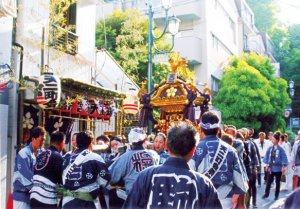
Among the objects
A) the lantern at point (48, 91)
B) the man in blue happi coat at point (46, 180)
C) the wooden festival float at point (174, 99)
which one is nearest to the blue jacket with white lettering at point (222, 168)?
the man in blue happi coat at point (46, 180)

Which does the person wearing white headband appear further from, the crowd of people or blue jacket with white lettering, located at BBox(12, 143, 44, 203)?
blue jacket with white lettering, located at BBox(12, 143, 44, 203)

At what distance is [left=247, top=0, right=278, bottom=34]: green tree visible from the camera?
173ft

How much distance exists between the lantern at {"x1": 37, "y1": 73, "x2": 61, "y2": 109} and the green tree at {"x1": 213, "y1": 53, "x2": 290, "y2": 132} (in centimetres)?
1901

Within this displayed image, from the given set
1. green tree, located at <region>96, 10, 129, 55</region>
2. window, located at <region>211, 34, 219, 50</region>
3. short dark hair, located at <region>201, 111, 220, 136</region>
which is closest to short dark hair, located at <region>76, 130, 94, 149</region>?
short dark hair, located at <region>201, 111, 220, 136</region>

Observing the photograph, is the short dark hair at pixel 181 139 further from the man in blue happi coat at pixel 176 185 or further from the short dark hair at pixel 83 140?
the short dark hair at pixel 83 140

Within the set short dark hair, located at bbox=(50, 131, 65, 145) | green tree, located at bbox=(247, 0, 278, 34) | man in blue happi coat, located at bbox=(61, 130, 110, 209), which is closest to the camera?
man in blue happi coat, located at bbox=(61, 130, 110, 209)

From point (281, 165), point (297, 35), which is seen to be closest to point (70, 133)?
point (281, 165)

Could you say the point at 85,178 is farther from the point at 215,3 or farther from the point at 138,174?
the point at 215,3

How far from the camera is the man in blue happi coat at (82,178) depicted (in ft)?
17.2

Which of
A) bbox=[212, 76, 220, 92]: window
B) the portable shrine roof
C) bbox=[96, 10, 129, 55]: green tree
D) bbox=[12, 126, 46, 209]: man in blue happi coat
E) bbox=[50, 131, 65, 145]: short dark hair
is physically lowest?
bbox=[12, 126, 46, 209]: man in blue happi coat

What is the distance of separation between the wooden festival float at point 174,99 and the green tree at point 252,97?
14.9m

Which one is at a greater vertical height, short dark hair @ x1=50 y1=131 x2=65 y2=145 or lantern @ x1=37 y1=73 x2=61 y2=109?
lantern @ x1=37 y1=73 x2=61 y2=109

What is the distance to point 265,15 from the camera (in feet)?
174

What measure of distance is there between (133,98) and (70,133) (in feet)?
8.87
